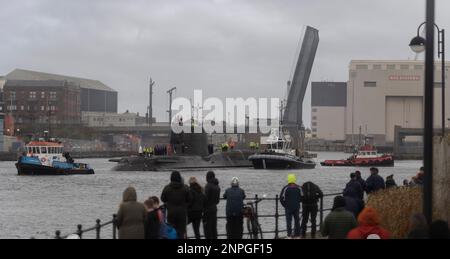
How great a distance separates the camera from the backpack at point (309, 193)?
65.0 ft

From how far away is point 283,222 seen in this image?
103 feet

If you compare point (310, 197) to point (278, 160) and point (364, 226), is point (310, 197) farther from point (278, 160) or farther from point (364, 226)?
point (278, 160)

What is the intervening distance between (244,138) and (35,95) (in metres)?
46.7

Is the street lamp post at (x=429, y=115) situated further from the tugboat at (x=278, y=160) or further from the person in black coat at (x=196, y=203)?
the tugboat at (x=278, y=160)

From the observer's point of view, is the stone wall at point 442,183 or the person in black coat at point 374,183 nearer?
the stone wall at point 442,183

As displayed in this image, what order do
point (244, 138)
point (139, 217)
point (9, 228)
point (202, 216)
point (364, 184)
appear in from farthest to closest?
point (244, 138) → point (9, 228) → point (364, 184) → point (202, 216) → point (139, 217)

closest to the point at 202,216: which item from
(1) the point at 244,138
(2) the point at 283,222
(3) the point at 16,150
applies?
(2) the point at 283,222

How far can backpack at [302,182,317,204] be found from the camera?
65.0 feet

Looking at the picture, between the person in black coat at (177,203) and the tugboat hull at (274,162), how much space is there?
6662 cm

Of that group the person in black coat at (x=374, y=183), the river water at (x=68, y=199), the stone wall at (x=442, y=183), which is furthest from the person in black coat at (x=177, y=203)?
the river water at (x=68, y=199)

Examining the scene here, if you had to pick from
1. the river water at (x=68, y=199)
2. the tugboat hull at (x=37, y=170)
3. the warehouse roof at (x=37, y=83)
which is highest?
the warehouse roof at (x=37, y=83)

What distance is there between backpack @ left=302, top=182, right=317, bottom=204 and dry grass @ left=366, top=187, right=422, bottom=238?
127 cm

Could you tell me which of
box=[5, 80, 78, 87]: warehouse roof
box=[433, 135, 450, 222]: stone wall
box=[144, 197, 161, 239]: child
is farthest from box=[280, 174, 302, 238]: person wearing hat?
box=[5, 80, 78, 87]: warehouse roof

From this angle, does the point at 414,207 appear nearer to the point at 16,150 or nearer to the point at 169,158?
the point at 169,158
